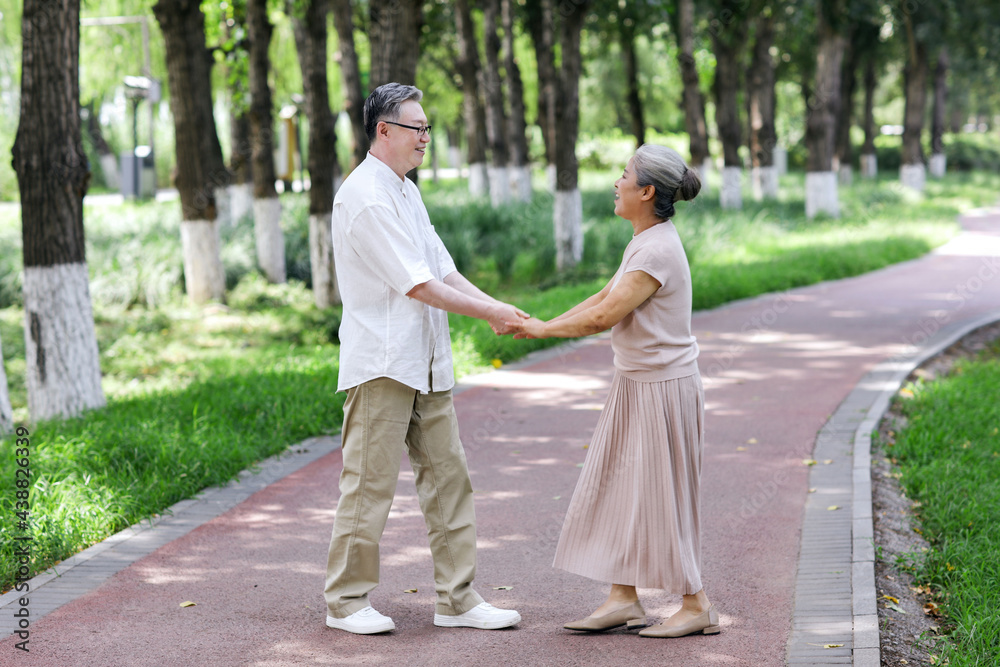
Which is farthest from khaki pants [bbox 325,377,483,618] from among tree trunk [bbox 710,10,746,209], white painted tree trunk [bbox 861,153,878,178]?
white painted tree trunk [bbox 861,153,878,178]

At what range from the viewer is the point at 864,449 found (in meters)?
6.60

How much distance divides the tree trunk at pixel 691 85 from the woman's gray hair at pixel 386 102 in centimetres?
2083

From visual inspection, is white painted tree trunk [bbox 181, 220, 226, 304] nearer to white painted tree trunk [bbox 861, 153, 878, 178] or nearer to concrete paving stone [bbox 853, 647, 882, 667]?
concrete paving stone [bbox 853, 647, 882, 667]

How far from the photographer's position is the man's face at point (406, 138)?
3.74 metres

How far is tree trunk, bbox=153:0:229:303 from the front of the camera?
41.3 feet

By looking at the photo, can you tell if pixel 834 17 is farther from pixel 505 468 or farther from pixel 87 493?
pixel 87 493

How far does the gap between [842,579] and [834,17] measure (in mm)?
20591

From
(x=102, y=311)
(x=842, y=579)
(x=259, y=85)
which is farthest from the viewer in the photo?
(x=259, y=85)

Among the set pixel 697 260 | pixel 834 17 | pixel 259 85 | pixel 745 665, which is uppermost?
pixel 834 17

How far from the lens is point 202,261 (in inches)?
523

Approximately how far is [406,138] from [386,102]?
152 millimetres

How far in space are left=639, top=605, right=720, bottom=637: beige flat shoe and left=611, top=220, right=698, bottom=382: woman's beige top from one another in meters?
0.97

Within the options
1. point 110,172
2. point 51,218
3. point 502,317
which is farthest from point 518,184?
point 110,172

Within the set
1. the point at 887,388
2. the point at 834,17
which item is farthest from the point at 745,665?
the point at 834,17
